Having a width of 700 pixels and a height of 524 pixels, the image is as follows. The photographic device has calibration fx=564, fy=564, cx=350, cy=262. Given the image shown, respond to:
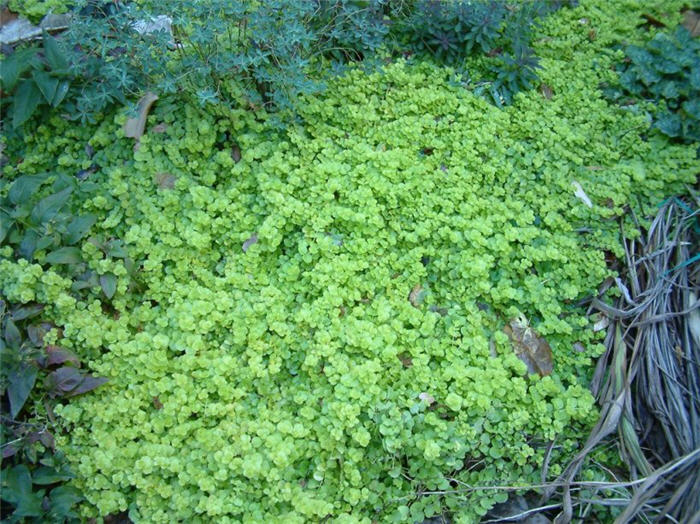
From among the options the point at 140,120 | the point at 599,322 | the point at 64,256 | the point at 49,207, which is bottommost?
the point at 599,322

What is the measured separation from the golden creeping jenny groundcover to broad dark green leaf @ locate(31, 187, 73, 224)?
0.18m

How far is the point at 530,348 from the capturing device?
3008mm

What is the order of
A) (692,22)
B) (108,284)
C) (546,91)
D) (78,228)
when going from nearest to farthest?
(108,284) → (78,228) → (546,91) → (692,22)

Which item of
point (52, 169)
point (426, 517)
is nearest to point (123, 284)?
point (52, 169)

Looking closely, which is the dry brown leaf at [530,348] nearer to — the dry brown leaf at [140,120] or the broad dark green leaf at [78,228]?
the broad dark green leaf at [78,228]

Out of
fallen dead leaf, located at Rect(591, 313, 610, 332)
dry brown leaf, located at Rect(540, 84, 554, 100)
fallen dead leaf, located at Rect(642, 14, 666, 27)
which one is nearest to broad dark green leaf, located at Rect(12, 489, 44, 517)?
fallen dead leaf, located at Rect(591, 313, 610, 332)

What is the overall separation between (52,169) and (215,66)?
1.17 metres

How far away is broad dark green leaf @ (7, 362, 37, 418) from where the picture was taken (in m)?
2.55

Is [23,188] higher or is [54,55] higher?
[54,55]

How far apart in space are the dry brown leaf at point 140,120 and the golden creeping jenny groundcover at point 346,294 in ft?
0.21

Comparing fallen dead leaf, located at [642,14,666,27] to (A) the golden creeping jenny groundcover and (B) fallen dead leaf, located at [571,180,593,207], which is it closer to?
(A) the golden creeping jenny groundcover

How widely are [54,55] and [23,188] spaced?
79cm

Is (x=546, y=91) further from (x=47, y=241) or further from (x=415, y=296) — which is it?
(x=47, y=241)

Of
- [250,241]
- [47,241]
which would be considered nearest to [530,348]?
[250,241]
